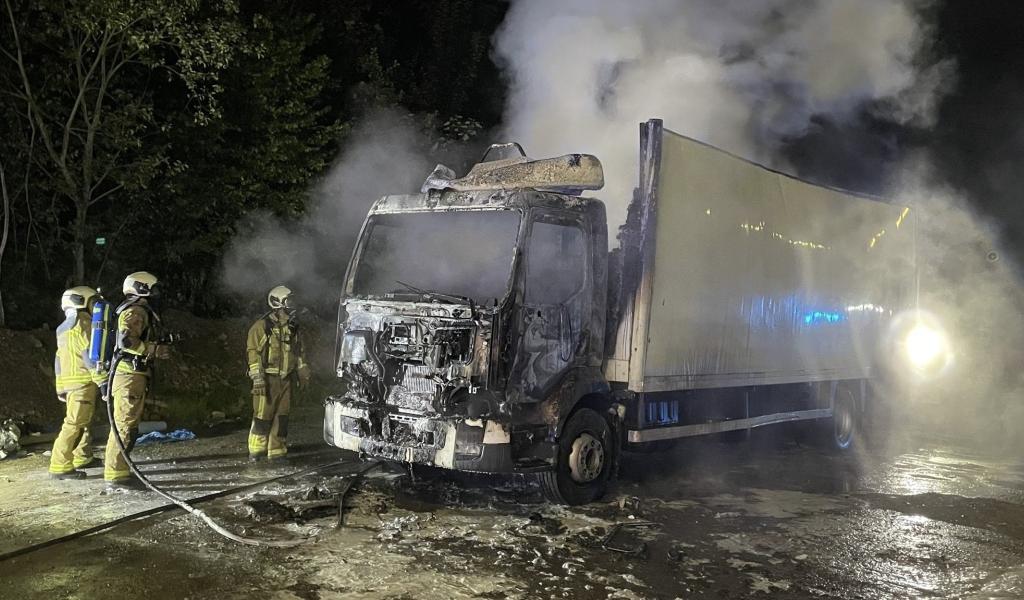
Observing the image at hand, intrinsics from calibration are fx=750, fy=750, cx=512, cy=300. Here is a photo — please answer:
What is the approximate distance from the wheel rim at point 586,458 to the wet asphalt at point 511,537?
281 millimetres

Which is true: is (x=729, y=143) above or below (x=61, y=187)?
above

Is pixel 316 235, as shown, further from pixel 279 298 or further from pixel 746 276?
pixel 746 276

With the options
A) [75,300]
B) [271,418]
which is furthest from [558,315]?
[75,300]

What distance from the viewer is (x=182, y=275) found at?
1510 centimetres

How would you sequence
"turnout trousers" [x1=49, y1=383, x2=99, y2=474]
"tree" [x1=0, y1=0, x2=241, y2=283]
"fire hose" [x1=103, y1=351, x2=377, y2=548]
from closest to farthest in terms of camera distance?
1. "fire hose" [x1=103, y1=351, x2=377, y2=548]
2. "turnout trousers" [x1=49, y1=383, x2=99, y2=474]
3. "tree" [x1=0, y1=0, x2=241, y2=283]

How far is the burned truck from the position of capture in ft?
19.0

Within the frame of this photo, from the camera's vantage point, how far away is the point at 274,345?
774 centimetres

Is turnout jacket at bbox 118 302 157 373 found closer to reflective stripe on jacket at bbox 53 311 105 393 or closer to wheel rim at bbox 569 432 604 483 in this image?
reflective stripe on jacket at bbox 53 311 105 393

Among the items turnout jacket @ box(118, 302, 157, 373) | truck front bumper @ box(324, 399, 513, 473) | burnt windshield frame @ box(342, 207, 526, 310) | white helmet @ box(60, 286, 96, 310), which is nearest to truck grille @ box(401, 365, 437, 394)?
truck front bumper @ box(324, 399, 513, 473)

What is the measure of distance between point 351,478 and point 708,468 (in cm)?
413

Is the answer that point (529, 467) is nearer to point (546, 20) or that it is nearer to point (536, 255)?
point (536, 255)

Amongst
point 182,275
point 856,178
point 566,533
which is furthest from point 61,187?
point 856,178

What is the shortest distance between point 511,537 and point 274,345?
11.7 ft

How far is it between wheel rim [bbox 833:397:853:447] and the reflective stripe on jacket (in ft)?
29.1
